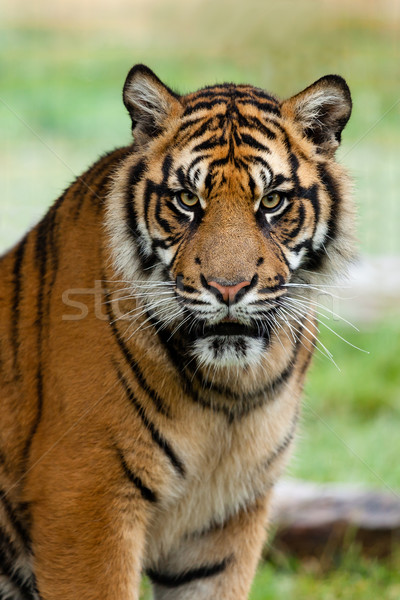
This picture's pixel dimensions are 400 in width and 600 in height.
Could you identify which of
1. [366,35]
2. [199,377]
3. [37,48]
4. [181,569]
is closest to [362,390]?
[181,569]

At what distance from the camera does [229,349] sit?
212 cm

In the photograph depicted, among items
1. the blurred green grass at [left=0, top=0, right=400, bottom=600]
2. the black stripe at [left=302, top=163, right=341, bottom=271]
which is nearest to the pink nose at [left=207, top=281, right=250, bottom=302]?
the black stripe at [left=302, top=163, right=341, bottom=271]

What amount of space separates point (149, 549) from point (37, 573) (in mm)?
319

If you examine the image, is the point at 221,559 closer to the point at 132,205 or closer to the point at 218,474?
the point at 218,474

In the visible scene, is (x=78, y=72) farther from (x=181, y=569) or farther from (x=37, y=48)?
(x=181, y=569)

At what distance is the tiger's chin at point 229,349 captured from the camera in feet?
6.97

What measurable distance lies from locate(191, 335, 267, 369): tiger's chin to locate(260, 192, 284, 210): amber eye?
1.05 ft

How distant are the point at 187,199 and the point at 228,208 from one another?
0.44 feet

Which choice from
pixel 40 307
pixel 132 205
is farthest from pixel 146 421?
pixel 132 205

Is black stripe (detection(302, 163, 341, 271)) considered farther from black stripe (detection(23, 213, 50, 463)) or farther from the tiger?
black stripe (detection(23, 213, 50, 463))

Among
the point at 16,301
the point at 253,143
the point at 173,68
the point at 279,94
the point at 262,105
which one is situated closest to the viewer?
the point at 253,143

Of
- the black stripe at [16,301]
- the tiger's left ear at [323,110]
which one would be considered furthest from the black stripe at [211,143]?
the black stripe at [16,301]

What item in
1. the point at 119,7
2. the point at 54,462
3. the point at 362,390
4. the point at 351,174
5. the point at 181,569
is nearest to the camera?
the point at 54,462

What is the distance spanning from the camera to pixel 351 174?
2422 mm
